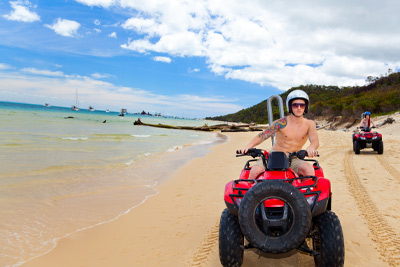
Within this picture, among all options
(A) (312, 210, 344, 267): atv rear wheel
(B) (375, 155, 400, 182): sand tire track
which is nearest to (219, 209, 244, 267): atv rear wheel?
(A) (312, 210, 344, 267): atv rear wheel

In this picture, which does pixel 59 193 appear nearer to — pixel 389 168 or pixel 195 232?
pixel 195 232

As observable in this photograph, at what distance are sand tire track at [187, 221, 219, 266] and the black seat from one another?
147 cm

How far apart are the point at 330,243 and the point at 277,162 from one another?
89cm

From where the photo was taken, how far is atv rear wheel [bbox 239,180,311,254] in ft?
7.32

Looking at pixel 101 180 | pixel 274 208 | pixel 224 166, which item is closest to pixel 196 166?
pixel 224 166

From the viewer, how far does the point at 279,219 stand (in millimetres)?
2354

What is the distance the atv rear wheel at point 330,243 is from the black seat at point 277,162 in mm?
635

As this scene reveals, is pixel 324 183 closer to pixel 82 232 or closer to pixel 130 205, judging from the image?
pixel 82 232

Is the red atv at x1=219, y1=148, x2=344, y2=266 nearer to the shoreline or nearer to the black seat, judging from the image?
the black seat

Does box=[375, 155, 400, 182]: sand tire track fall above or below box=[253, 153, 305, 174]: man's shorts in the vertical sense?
below

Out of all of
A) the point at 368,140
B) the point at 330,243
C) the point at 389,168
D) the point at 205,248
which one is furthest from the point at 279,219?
the point at 368,140

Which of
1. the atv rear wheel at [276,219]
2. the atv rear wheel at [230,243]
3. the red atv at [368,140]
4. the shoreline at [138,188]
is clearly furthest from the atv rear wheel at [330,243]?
the red atv at [368,140]

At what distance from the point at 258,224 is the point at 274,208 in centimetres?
21

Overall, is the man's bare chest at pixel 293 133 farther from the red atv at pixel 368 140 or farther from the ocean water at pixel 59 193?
the red atv at pixel 368 140
